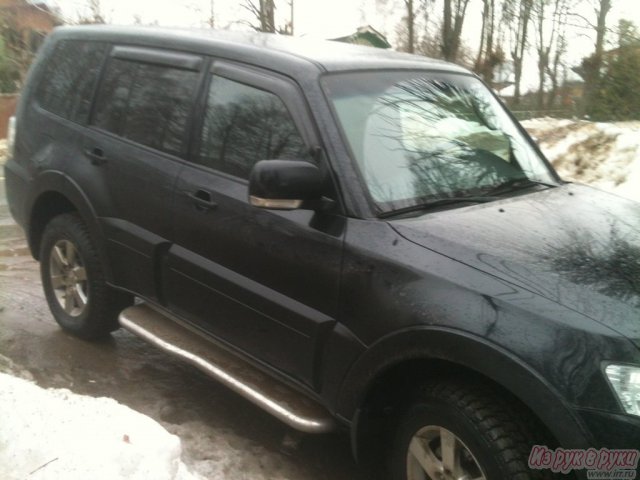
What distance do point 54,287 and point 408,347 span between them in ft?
10.1

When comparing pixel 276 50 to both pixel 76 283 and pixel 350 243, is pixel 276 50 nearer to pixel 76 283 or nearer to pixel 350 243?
pixel 350 243

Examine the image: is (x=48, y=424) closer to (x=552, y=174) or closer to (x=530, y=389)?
(x=530, y=389)

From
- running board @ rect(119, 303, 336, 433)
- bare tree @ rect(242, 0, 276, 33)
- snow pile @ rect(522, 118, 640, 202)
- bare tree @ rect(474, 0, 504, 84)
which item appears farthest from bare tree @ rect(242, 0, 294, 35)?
running board @ rect(119, 303, 336, 433)

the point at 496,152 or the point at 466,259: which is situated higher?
the point at 496,152

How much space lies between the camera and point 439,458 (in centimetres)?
265

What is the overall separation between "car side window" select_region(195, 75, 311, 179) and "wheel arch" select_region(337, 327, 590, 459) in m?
1.00

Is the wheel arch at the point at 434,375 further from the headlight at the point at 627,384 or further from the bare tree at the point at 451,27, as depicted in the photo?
the bare tree at the point at 451,27

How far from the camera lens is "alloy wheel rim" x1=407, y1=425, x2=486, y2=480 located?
8.29 feet

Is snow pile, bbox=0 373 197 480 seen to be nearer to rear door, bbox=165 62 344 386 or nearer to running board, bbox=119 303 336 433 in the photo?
running board, bbox=119 303 336 433

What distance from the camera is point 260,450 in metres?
3.56

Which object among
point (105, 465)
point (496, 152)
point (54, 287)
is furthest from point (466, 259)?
point (54, 287)

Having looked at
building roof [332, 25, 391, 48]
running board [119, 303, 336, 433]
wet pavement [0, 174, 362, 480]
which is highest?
building roof [332, 25, 391, 48]

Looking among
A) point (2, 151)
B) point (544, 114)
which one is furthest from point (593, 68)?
point (2, 151)

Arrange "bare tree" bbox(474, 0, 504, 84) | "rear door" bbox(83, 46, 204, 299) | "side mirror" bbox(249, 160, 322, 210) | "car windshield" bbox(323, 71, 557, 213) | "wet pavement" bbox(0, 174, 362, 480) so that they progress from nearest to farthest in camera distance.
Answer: "side mirror" bbox(249, 160, 322, 210) → "car windshield" bbox(323, 71, 557, 213) → "wet pavement" bbox(0, 174, 362, 480) → "rear door" bbox(83, 46, 204, 299) → "bare tree" bbox(474, 0, 504, 84)
